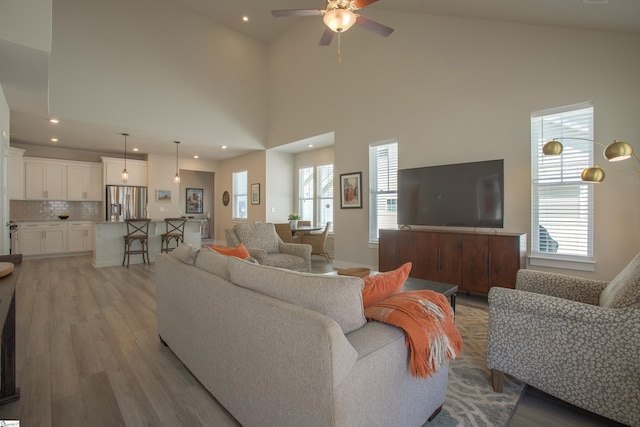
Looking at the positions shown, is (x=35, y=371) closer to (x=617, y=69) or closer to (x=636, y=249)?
(x=636, y=249)

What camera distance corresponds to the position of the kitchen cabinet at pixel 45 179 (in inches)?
280

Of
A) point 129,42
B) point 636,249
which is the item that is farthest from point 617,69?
point 129,42

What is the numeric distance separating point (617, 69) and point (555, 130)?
77 cm

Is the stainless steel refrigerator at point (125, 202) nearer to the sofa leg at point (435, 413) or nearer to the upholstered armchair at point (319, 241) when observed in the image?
the upholstered armchair at point (319, 241)

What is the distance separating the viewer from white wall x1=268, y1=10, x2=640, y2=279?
3221 millimetres

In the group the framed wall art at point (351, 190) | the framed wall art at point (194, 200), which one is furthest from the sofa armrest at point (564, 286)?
the framed wall art at point (194, 200)

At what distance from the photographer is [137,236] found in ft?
20.4

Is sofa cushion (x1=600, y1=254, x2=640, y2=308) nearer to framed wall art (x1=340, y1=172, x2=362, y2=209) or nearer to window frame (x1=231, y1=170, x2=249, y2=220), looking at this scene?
framed wall art (x1=340, y1=172, x2=362, y2=209)

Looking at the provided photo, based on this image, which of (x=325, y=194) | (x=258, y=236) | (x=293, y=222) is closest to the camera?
(x=258, y=236)

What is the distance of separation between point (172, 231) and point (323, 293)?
6.51 m

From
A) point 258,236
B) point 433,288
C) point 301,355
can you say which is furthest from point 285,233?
point 301,355

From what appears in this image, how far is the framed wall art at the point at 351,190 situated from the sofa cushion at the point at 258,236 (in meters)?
1.78

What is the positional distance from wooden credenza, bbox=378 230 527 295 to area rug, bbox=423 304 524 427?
1309 mm

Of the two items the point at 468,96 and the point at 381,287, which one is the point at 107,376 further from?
Answer: the point at 468,96
